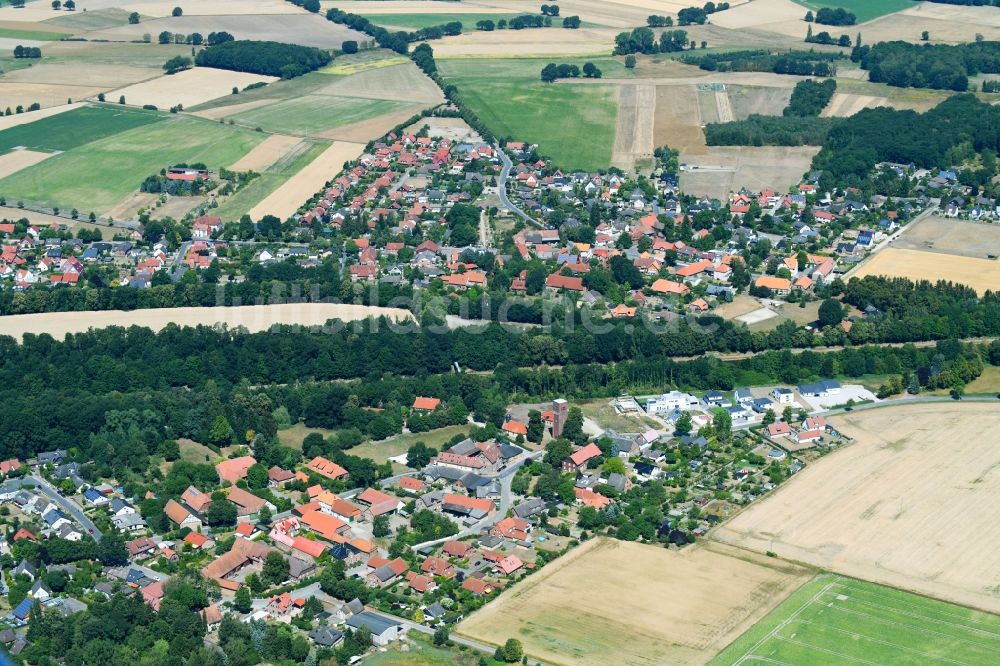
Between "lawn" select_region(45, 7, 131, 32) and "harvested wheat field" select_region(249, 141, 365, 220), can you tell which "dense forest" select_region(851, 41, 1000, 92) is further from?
"lawn" select_region(45, 7, 131, 32)

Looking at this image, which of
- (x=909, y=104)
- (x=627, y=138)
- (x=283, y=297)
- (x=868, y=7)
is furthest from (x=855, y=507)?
(x=868, y=7)

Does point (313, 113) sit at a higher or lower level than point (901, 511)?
higher

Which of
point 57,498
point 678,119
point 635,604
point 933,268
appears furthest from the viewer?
point 678,119

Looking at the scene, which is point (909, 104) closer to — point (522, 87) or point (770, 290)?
point (522, 87)

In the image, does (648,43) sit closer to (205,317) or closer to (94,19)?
(94,19)

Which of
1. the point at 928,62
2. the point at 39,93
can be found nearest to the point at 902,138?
the point at 928,62

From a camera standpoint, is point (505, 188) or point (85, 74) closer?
point (505, 188)

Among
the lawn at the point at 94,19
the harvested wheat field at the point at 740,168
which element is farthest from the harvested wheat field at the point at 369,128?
the lawn at the point at 94,19
